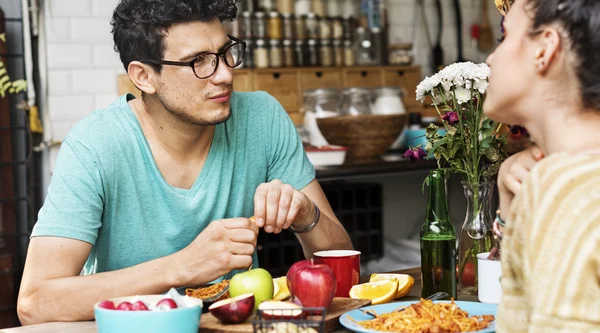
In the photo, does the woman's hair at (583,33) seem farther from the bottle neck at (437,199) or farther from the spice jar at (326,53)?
the spice jar at (326,53)

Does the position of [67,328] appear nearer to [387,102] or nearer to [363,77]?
[387,102]

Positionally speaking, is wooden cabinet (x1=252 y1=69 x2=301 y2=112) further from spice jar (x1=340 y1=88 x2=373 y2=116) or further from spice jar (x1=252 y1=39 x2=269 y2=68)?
spice jar (x1=340 y1=88 x2=373 y2=116)

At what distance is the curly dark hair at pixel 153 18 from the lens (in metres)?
1.90

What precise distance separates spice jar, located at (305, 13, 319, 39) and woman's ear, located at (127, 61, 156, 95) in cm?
254

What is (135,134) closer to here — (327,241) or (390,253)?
(327,241)

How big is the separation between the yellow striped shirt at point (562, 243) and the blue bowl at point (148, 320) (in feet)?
1.72

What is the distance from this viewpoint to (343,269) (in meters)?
1.67

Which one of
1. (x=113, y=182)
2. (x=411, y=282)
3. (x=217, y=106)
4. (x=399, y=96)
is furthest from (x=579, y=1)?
(x=399, y=96)

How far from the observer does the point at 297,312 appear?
1.31 meters

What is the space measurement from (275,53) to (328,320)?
304 cm

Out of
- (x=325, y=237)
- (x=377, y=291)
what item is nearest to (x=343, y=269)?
(x=377, y=291)

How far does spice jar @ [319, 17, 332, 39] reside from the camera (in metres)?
4.47

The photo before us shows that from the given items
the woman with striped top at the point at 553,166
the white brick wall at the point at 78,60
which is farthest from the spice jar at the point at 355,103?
the woman with striped top at the point at 553,166

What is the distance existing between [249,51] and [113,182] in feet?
8.00
